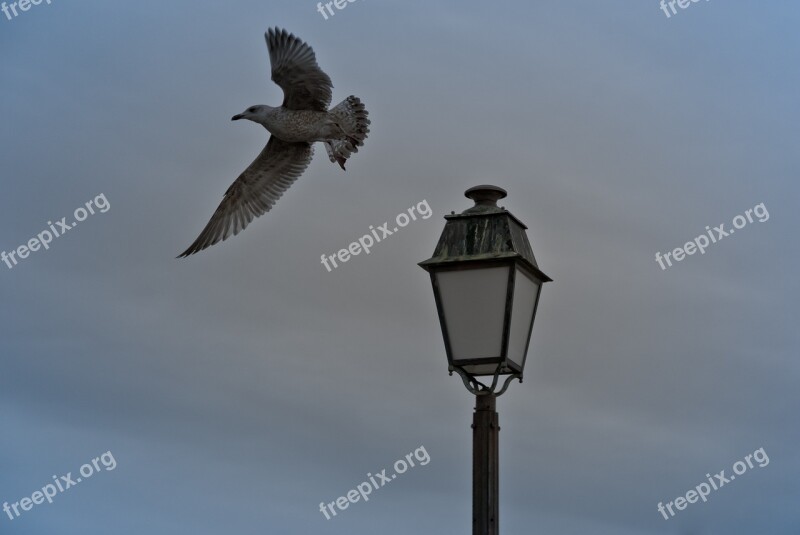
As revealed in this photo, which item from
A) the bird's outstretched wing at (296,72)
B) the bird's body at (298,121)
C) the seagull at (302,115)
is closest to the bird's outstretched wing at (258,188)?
the seagull at (302,115)

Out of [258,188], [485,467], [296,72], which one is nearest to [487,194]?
[485,467]

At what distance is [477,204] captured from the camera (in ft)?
20.3

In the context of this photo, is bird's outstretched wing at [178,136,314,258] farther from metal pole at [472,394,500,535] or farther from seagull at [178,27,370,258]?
metal pole at [472,394,500,535]

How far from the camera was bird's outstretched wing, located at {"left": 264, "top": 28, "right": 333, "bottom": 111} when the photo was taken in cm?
1475

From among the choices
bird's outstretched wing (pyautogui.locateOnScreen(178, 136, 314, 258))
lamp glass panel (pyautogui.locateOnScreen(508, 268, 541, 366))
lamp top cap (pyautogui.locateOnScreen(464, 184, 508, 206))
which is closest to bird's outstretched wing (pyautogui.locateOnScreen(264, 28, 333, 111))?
bird's outstretched wing (pyautogui.locateOnScreen(178, 136, 314, 258))

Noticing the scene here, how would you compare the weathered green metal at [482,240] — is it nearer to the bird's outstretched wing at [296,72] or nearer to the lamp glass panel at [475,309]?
the lamp glass panel at [475,309]

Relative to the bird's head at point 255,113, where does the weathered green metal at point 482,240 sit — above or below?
below

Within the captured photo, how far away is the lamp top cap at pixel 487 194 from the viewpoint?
6164 millimetres

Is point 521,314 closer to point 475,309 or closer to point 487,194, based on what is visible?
point 475,309

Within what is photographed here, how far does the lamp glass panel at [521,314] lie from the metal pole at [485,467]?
267 mm

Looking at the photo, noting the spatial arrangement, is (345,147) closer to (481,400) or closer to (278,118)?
(278,118)

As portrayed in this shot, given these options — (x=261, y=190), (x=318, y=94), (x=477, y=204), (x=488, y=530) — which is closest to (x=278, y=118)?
(x=318, y=94)

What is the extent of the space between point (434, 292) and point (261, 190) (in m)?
11.1

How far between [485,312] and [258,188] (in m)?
11.4
